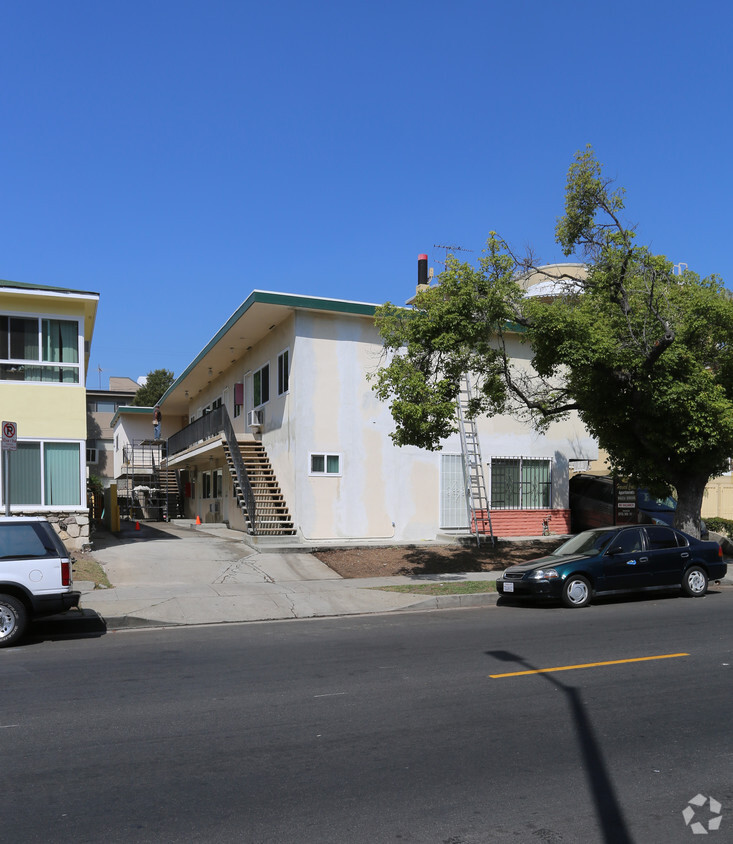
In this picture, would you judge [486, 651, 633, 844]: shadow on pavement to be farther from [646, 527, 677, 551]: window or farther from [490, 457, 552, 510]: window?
[490, 457, 552, 510]: window

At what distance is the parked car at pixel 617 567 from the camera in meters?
13.3

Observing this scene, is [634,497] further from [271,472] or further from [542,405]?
[271,472]

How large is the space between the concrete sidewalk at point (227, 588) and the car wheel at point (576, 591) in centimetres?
158

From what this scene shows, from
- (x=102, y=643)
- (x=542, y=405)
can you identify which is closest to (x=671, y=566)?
(x=542, y=405)

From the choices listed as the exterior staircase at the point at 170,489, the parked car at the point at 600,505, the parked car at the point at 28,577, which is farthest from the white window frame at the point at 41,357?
the exterior staircase at the point at 170,489

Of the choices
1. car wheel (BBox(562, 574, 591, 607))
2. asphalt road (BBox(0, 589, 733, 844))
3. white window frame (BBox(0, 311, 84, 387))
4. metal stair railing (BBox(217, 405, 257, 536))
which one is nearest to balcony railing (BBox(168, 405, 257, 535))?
metal stair railing (BBox(217, 405, 257, 536))

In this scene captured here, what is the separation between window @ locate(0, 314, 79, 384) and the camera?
17.5 m

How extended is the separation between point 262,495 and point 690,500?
1098cm

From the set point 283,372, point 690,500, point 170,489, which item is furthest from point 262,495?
point 170,489

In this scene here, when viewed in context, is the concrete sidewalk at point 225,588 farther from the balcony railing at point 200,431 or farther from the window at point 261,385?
the balcony railing at point 200,431

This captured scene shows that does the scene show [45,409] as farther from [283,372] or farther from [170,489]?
[170,489]

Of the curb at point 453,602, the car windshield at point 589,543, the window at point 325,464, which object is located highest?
the window at point 325,464

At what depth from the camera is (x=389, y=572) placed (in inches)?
680

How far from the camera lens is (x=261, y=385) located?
24062 millimetres
